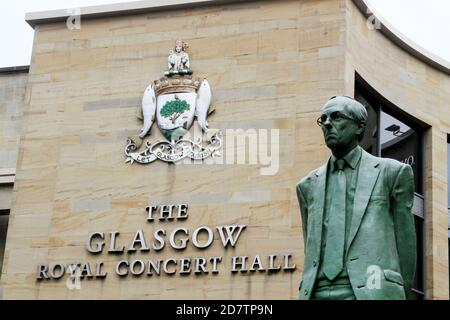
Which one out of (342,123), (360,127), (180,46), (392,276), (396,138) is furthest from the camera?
(396,138)

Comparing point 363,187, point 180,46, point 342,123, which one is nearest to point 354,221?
point 363,187

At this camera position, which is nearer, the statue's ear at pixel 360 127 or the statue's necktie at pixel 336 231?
the statue's necktie at pixel 336 231

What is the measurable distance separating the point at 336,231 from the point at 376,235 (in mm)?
326

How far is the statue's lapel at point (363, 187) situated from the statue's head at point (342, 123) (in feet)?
0.61

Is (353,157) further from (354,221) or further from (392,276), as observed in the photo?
(392,276)

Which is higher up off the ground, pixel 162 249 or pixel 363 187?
pixel 162 249

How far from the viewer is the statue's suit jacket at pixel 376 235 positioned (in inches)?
353

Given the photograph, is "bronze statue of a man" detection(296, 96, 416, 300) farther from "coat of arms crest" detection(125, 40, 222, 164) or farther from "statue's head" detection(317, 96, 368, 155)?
"coat of arms crest" detection(125, 40, 222, 164)

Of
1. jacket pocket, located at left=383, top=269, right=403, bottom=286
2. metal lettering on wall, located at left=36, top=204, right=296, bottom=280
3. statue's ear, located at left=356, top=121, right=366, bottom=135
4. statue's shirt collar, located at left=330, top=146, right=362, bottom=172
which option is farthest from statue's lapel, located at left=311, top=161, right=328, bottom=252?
metal lettering on wall, located at left=36, top=204, right=296, bottom=280

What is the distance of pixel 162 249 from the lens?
83.1 feet

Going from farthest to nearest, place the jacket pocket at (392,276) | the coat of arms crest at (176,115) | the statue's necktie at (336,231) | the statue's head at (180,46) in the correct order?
the statue's head at (180,46) → the coat of arms crest at (176,115) → the statue's necktie at (336,231) → the jacket pocket at (392,276)

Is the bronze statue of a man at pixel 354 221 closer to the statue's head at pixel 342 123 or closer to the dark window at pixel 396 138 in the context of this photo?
the statue's head at pixel 342 123

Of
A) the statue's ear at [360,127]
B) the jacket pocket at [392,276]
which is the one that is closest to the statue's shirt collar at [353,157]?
the statue's ear at [360,127]

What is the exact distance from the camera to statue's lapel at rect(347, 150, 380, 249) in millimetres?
9211
